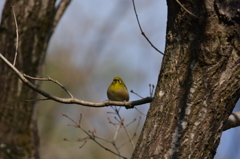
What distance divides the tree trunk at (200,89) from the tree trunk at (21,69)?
2.49 metres

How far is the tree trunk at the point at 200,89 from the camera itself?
2111mm

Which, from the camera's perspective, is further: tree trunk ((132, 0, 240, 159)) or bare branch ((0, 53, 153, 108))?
bare branch ((0, 53, 153, 108))

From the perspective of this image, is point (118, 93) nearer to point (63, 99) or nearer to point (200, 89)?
point (63, 99)

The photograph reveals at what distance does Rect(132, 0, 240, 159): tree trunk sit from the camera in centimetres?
211

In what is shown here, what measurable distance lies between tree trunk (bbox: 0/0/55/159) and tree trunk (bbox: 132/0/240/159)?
2.49m

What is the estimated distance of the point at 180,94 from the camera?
85.8 inches

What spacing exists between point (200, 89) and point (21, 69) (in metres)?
2.77

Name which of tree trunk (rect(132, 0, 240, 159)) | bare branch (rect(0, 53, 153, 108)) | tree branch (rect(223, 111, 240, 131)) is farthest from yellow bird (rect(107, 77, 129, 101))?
tree trunk (rect(132, 0, 240, 159))

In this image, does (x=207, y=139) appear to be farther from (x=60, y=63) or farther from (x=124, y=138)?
(x=60, y=63)

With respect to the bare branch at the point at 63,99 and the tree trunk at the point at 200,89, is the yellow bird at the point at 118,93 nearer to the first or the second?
the bare branch at the point at 63,99

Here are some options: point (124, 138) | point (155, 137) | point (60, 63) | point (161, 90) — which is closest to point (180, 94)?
point (161, 90)

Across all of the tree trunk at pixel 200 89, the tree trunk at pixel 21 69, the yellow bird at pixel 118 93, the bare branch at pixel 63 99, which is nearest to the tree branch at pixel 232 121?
the tree trunk at pixel 200 89

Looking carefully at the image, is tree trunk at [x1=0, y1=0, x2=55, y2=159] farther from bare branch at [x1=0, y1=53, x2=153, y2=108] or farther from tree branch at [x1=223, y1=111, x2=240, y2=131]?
tree branch at [x1=223, y1=111, x2=240, y2=131]

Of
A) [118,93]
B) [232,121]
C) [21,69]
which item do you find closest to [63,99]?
[232,121]
